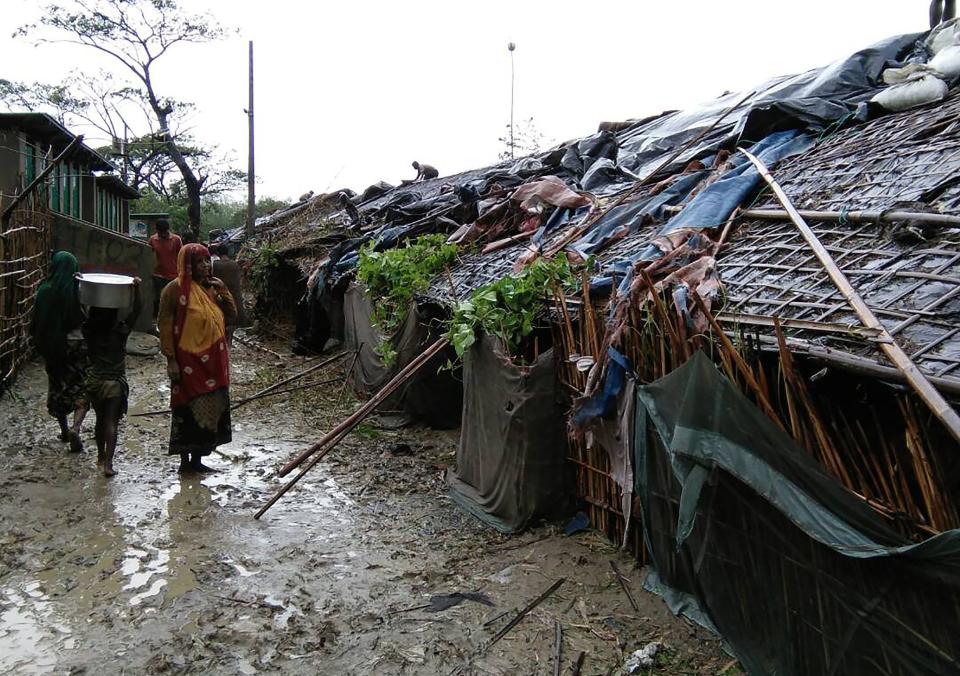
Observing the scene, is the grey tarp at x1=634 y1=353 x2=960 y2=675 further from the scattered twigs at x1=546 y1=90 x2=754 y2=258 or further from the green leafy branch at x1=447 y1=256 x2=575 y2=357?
the scattered twigs at x1=546 y1=90 x2=754 y2=258

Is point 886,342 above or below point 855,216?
below

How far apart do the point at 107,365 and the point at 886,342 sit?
5134 mm

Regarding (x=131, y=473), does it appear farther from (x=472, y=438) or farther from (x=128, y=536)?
(x=472, y=438)

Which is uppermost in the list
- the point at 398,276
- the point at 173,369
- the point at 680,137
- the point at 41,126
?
the point at 41,126

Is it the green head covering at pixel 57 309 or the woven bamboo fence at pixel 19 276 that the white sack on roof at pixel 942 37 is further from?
the woven bamboo fence at pixel 19 276

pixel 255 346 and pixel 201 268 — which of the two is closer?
pixel 201 268

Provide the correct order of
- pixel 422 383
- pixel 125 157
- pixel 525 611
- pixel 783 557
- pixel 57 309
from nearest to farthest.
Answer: pixel 783 557 < pixel 525 611 < pixel 57 309 < pixel 422 383 < pixel 125 157

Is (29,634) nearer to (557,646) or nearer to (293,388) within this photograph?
(557,646)

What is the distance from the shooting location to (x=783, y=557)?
2861 mm

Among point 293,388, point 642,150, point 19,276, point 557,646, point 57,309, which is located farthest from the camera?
point 293,388

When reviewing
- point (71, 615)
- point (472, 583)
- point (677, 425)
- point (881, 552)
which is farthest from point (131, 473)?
point (881, 552)

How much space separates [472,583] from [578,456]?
108 centimetres

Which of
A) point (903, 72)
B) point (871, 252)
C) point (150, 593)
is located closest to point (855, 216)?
point (871, 252)

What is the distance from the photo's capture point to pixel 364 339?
8.84 m
